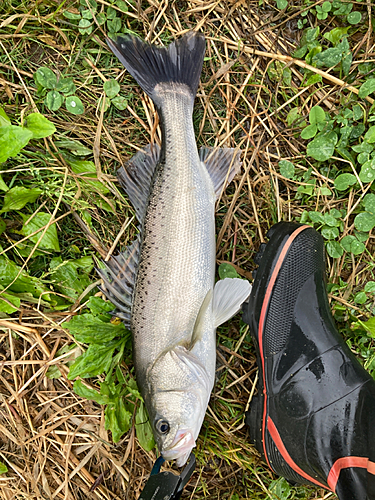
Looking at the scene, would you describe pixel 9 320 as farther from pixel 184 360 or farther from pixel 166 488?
pixel 166 488

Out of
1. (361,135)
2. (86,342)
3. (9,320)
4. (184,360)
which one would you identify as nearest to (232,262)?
(184,360)

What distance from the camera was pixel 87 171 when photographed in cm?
269

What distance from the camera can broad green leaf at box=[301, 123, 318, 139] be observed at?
265 cm

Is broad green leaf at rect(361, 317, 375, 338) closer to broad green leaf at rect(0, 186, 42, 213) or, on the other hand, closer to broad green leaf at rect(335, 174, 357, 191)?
broad green leaf at rect(335, 174, 357, 191)

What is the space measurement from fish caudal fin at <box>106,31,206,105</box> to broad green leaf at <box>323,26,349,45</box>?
2.97ft

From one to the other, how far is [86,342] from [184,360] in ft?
2.25

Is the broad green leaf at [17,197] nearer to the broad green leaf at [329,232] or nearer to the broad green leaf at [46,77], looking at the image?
the broad green leaf at [46,77]

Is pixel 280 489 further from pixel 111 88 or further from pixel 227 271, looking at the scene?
pixel 111 88

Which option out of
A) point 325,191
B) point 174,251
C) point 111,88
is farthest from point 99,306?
point 325,191

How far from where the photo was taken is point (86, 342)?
7.98ft

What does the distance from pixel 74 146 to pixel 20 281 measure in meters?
1.05

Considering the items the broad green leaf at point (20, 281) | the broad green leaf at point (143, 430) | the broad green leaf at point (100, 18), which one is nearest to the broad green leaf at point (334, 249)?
the broad green leaf at point (143, 430)

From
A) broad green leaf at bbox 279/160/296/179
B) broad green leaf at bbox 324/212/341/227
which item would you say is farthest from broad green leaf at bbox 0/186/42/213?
broad green leaf at bbox 324/212/341/227

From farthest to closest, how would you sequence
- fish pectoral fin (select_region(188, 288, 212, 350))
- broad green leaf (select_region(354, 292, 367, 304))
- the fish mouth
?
1. broad green leaf (select_region(354, 292, 367, 304))
2. fish pectoral fin (select_region(188, 288, 212, 350))
3. the fish mouth
